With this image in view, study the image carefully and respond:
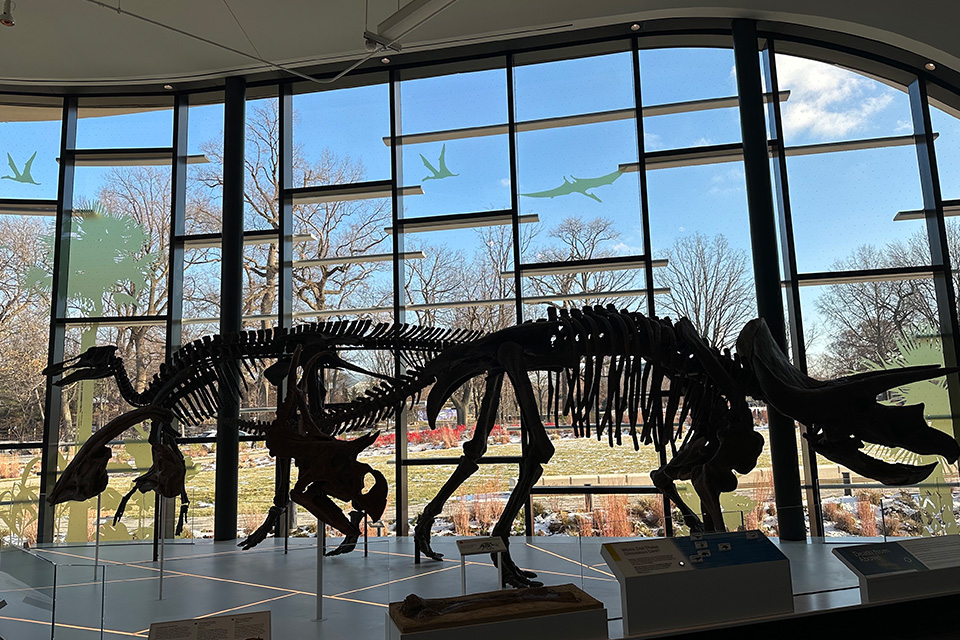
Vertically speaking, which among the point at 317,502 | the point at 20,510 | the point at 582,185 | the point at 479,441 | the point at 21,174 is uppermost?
the point at 21,174

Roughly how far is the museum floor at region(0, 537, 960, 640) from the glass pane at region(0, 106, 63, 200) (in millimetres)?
4157

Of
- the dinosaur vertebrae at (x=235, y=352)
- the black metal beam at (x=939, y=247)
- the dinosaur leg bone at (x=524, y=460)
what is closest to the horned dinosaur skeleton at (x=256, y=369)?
the dinosaur vertebrae at (x=235, y=352)

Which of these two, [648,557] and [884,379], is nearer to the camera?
[648,557]

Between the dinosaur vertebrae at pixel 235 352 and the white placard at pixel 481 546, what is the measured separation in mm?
1673

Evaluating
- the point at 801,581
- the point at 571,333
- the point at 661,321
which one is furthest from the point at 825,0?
the point at 801,581

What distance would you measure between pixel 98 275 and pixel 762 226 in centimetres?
674

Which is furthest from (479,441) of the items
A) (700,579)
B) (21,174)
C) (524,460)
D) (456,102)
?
(21,174)

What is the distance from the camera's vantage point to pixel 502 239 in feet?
23.3

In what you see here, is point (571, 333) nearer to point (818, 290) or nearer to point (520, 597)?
point (520, 597)

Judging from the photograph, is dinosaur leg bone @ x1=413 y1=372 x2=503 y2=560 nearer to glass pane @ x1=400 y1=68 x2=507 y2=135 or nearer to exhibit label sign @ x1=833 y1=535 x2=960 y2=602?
exhibit label sign @ x1=833 y1=535 x2=960 y2=602

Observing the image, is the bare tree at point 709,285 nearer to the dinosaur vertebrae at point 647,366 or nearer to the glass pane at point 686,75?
the glass pane at point 686,75

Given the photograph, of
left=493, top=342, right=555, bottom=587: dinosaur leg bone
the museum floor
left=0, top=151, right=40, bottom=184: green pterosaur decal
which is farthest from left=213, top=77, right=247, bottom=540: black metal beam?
left=493, top=342, right=555, bottom=587: dinosaur leg bone

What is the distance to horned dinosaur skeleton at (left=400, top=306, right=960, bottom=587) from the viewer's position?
316 cm

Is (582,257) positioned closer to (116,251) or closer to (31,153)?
(116,251)
